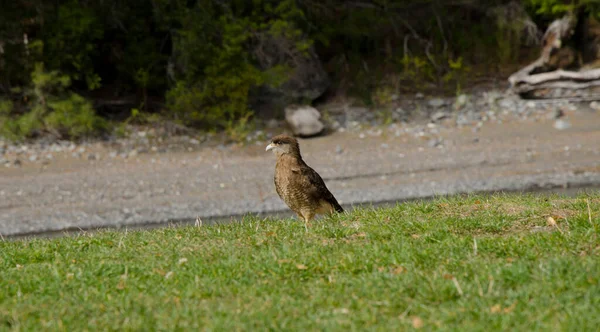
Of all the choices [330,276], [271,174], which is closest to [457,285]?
[330,276]

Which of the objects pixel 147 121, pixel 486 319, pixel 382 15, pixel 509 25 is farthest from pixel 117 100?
pixel 486 319

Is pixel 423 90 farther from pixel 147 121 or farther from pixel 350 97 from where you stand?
pixel 147 121

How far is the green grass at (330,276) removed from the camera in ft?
14.2

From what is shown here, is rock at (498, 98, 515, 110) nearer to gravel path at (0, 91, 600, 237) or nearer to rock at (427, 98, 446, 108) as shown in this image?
gravel path at (0, 91, 600, 237)

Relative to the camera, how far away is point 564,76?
19594 millimetres

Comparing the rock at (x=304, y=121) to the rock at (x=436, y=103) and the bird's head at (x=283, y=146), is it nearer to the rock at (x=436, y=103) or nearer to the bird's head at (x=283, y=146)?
the rock at (x=436, y=103)

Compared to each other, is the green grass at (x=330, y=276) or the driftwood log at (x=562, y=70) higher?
the green grass at (x=330, y=276)

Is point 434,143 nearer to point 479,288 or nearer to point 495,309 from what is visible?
point 479,288

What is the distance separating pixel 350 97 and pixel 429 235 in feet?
49.4

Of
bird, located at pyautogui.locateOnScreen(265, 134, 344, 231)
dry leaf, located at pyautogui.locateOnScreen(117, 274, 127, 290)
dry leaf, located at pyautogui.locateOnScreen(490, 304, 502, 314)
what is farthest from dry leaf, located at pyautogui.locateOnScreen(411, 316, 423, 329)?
bird, located at pyautogui.locateOnScreen(265, 134, 344, 231)

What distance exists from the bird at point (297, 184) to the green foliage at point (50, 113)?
1104cm

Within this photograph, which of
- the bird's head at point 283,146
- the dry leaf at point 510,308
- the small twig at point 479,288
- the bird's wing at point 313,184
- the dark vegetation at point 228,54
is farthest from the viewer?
the dark vegetation at point 228,54

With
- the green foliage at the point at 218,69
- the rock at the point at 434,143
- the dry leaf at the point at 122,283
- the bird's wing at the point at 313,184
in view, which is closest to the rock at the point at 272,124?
the green foliage at the point at 218,69

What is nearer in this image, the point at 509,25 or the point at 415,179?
the point at 415,179
